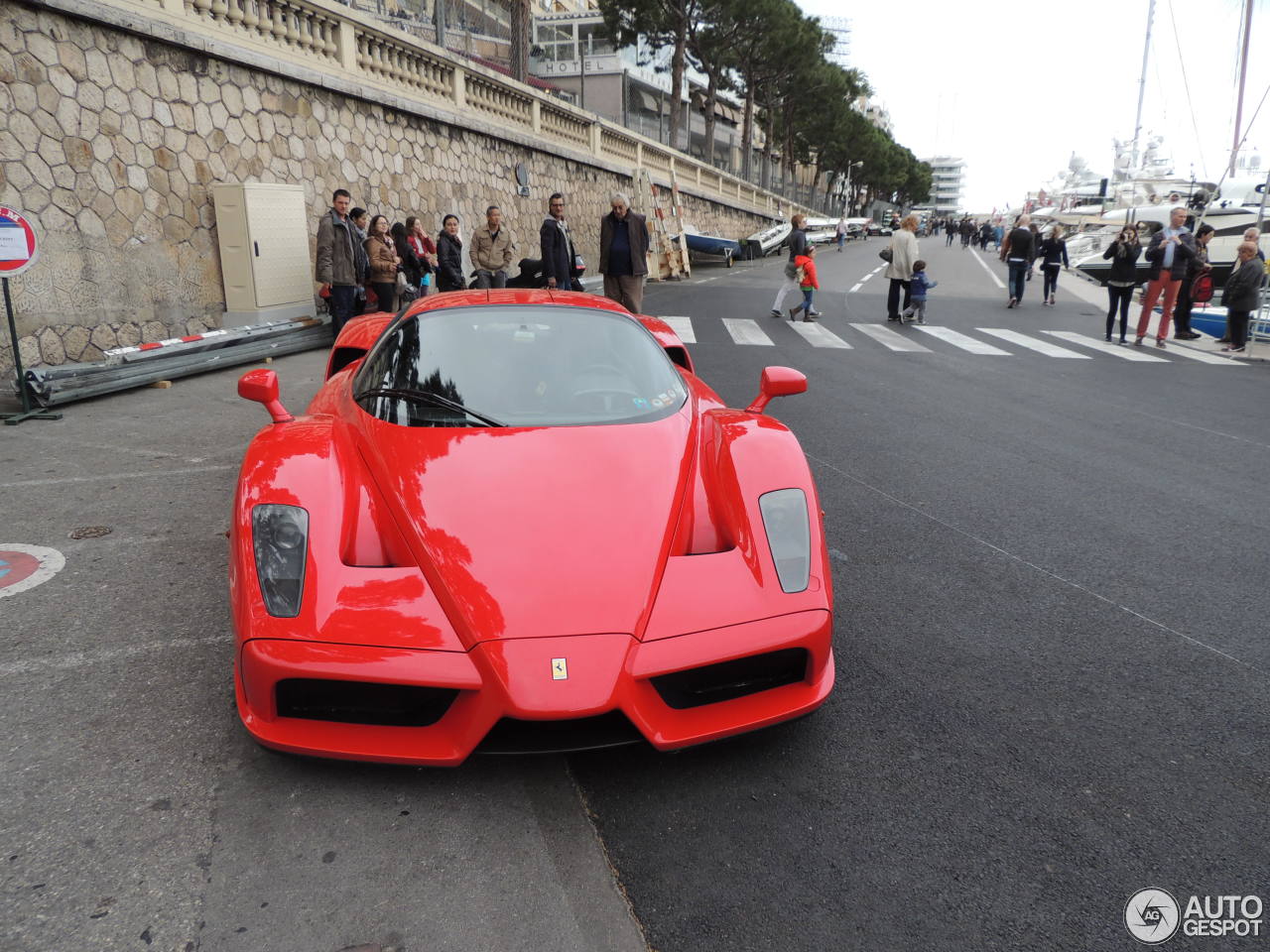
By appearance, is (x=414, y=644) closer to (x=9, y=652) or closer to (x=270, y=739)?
(x=270, y=739)

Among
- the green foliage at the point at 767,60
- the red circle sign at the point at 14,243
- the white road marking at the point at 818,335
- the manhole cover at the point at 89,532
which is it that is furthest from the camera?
the green foliage at the point at 767,60

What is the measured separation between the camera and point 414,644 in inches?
89.7

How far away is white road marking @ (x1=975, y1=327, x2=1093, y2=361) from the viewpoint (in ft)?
40.4

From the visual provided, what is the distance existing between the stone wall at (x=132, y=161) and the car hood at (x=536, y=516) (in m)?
7.12

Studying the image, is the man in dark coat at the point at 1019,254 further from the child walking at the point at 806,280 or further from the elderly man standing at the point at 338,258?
the elderly man standing at the point at 338,258

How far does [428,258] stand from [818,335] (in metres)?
5.90

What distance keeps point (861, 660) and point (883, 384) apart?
259 inches

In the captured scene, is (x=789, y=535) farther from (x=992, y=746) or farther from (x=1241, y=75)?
(x=1241, y=75)

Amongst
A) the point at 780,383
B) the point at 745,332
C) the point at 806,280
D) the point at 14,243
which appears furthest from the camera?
the point at 806,280

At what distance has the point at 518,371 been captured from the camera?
350 cm

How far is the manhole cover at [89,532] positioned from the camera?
14.1ft

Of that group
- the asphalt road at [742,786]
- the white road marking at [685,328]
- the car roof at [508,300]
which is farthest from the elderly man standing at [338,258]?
the car roof at [508,300]

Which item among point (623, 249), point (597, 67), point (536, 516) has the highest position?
point (597, 67)

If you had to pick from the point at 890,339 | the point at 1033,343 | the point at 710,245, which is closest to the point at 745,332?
the point at 890,339
